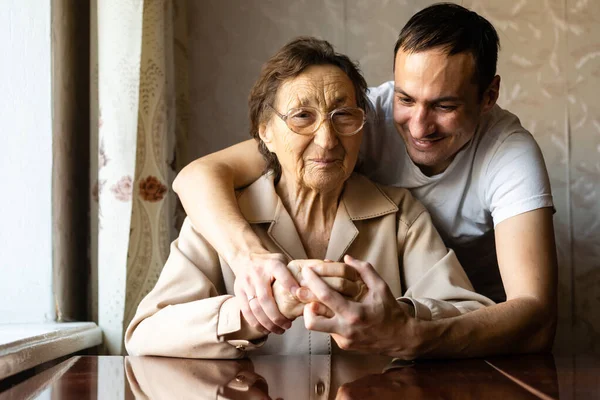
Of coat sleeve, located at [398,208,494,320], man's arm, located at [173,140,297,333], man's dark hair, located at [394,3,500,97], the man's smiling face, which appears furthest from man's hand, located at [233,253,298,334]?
man's dark hair, located at [394,3,500,97]

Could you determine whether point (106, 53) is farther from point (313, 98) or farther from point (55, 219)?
point (313, 98)

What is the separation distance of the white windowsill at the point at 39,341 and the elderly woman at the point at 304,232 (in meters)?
0.21

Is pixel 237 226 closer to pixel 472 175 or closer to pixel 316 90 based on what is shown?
pixel 316 90

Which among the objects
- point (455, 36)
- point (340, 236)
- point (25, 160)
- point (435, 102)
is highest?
point (455, 36)

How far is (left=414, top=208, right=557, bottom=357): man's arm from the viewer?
4.77 feet

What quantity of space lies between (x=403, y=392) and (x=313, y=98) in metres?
0.89

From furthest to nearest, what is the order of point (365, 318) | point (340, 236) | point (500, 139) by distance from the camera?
point (500, 139) < point (340, 236) < point (365, 318)

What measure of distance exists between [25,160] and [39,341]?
0.58m

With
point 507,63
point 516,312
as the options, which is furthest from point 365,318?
point 507,63

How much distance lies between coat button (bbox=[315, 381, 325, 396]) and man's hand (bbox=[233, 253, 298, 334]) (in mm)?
263

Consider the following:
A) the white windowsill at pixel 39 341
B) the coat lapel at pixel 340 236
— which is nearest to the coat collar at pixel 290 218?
the coat lapel at pixel 340 236

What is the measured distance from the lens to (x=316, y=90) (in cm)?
178

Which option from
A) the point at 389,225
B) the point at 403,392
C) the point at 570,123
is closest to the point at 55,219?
the point at 389,225

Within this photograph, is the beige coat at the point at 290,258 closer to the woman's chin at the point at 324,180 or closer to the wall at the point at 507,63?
the woman's chin at the point at 324,180
